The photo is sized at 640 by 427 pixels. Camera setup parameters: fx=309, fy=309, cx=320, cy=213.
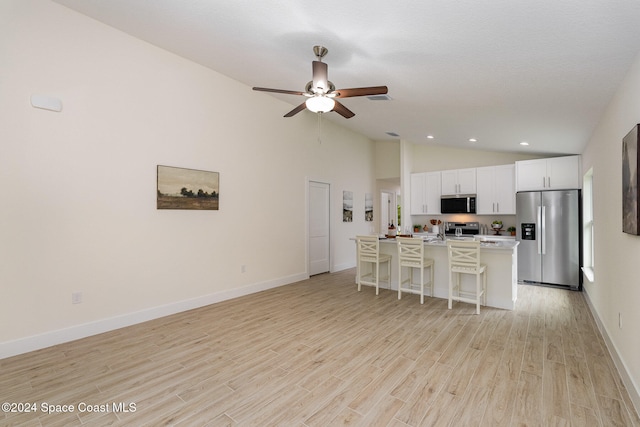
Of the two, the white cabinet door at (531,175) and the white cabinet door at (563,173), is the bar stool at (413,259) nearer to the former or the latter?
the white cabinet door at (531,175)

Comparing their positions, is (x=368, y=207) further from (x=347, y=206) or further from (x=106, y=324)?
(x=106, y=324)

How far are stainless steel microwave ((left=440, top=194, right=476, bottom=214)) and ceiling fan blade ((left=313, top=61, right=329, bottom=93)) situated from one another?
16.8ft

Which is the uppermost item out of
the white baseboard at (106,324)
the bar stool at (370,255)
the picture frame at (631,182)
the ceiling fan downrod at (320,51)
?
the ceiling fan downrod at (320,51)

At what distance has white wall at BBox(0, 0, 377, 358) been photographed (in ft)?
10.00

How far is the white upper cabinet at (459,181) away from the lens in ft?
22.9

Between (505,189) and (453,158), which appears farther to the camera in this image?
(453,158)

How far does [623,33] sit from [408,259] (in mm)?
3448

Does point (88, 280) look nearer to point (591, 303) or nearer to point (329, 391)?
point (329, 391)

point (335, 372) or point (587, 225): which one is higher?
point (587, 225)

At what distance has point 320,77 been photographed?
3025 mm

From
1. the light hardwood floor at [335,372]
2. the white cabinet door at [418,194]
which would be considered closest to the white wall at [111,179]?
the light hardwood floor at [335,372]

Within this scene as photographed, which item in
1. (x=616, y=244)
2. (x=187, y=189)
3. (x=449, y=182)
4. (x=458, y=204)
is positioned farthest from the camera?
(x=449, y=182)

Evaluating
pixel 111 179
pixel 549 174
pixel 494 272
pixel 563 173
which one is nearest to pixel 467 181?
pixel 549 174

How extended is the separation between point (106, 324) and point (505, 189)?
7292 millimetres
